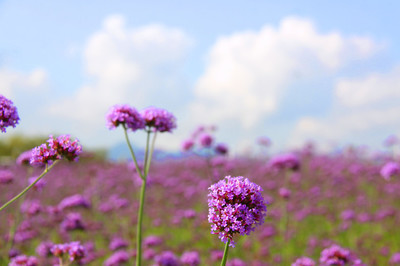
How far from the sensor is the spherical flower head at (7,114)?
3.31 metres

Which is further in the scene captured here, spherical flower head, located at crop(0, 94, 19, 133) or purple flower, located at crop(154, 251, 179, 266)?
purple flower, located at crop(154, 251, 179, 266)

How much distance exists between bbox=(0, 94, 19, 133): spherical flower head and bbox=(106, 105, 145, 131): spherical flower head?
1040mm

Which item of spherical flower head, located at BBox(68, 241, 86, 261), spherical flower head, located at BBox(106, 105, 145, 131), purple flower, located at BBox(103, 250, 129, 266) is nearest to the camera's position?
spherical flower head, located at BBox(68, 241, 86, 261)

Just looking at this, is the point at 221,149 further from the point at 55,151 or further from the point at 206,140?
the point at 55,151

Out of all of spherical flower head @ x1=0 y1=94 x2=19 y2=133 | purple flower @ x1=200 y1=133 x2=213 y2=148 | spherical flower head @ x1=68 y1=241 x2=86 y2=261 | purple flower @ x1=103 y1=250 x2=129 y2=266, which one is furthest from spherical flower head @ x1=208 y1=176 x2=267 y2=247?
purple flower @ x1=200 y1=133 x2=213 y2=148

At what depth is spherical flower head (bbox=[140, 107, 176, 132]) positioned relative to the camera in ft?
14.9

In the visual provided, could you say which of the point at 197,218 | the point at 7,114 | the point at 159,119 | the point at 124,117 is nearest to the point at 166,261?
the point at 159,119

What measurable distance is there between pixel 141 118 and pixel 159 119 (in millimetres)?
222

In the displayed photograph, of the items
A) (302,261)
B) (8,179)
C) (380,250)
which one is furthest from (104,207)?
(302,261)

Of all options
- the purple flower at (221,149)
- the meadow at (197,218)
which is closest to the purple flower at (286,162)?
the meadow at (197,218)

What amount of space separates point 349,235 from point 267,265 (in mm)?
4606

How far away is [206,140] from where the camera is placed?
8211mm

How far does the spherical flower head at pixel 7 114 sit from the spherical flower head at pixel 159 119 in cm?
142

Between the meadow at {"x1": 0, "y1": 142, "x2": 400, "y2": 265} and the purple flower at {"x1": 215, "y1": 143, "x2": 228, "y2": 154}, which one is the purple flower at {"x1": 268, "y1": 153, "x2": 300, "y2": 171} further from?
the purple flower at {"x1": 215, "y1": 143, "x2": 228, "y2": 154}
